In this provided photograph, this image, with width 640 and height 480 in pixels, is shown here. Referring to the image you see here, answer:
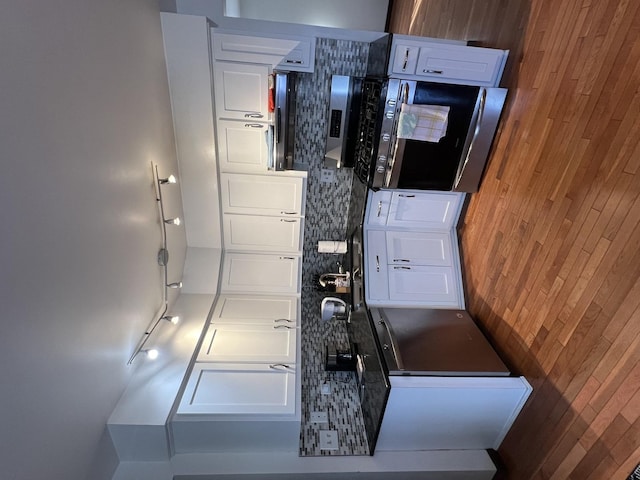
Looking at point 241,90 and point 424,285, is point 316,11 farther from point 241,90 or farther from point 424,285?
point 424,285

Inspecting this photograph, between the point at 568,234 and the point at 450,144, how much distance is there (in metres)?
0.82

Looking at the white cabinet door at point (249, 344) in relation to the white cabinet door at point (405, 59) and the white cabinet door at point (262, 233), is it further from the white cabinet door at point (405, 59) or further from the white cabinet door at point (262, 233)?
the white cabinet door at point (405, 59)

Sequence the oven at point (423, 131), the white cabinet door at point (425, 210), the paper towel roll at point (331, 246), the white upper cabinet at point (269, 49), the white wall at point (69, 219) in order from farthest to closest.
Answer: the paper towel roll at point (331, 246) < the white cabinet door at point (425, 210) < the white upper cabinet at point (269, 49) < the oven at point (423, 131) < the white wall at point (69, 219)

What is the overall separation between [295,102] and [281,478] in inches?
85.0

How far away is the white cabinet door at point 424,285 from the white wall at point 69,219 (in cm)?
156

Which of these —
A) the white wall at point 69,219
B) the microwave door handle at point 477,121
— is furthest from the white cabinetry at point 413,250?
the white wall at point 69,219

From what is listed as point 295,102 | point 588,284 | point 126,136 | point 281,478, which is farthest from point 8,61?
point 588,284

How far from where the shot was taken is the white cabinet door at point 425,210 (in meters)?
2.31

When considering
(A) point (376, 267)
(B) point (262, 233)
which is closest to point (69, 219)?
(B) point (262, 233)

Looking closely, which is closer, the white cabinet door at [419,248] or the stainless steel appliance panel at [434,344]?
the stainless steel appliance panel at [434,344]

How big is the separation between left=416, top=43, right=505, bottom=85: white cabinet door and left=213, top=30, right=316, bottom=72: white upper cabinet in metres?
0.70

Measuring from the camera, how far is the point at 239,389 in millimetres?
1734

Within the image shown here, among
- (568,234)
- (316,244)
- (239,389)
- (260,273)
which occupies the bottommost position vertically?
(239,389)

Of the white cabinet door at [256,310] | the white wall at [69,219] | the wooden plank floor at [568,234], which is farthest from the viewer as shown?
the white cabinet door at [256,310]
